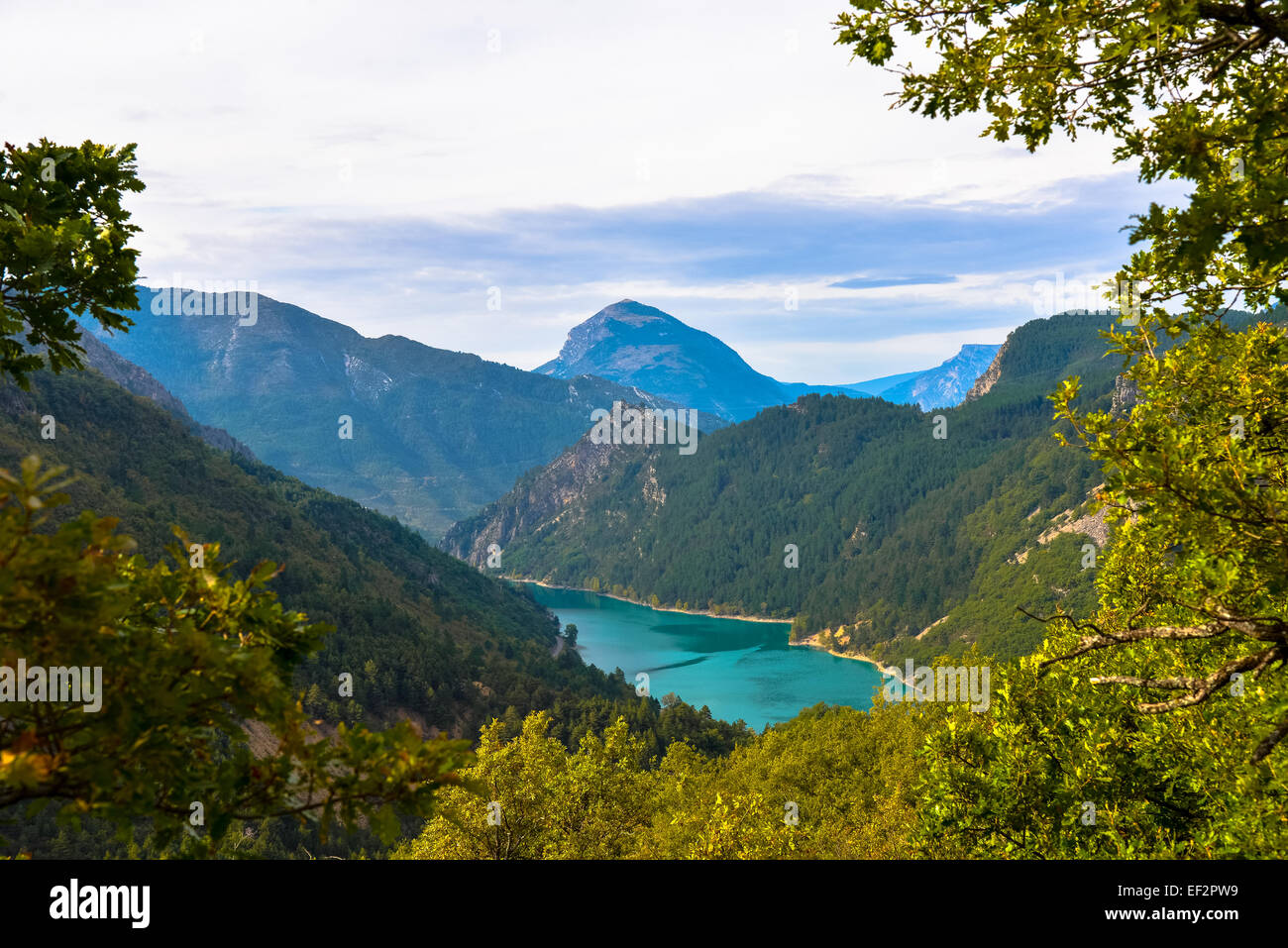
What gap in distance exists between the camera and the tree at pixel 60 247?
7.67 meters

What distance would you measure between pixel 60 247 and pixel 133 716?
5.17 meters

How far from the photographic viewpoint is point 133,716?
4992 millimetres

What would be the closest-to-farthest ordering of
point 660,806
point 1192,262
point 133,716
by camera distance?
point 133,716 → point 1192,262 → point 660,806

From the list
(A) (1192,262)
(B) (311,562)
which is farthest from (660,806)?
(B) (311,562)

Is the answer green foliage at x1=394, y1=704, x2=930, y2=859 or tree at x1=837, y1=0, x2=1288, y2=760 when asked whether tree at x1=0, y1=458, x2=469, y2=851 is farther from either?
green foliage at x1=394, y1=704, x2=930, y2=859

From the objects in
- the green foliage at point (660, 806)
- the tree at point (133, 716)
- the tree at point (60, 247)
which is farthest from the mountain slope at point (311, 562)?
the tree at point (133, 716)

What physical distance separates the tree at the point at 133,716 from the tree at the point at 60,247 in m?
3.68

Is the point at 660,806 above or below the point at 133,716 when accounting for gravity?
below

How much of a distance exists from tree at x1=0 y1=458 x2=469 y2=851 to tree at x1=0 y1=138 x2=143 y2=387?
3680mm

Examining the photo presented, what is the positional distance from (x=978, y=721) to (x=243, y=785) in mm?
15469

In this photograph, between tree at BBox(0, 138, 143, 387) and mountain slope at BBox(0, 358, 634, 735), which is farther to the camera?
mountain slope at BBox(0, 358, 634, 735)

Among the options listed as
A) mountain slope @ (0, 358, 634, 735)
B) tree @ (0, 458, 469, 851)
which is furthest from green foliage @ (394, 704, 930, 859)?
mountain slope @ (0, 358, 634, 735)

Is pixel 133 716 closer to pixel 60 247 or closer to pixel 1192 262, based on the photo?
pixel 60 247

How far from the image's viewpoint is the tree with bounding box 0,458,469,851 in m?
4.49
